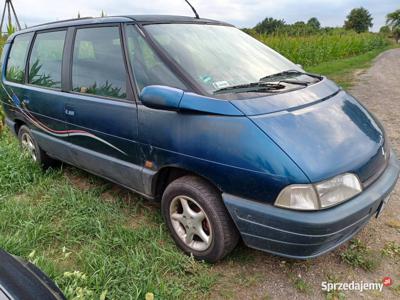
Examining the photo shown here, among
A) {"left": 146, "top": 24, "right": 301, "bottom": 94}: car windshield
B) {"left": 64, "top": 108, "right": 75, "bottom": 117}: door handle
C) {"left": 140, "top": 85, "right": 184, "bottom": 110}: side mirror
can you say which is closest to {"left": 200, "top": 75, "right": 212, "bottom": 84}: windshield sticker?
{"left": 146, "top": 24, "right": 301, "bottom": 94}: car windshield

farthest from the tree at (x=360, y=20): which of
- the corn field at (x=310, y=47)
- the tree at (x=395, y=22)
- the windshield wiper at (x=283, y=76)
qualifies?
the windshield wiper at (x=283, y=76)

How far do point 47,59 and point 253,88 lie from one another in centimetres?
234

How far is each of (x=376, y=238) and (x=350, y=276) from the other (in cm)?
55

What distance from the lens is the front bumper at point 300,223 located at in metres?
1.92

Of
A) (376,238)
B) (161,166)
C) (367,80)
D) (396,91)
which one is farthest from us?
(367,80)

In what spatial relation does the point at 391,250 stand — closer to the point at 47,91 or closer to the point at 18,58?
the point at 47,91

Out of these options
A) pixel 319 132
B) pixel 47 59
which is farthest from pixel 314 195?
pixel 47 59

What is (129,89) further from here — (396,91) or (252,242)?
(396,91)

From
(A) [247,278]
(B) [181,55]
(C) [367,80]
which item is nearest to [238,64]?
(B) [181,55]

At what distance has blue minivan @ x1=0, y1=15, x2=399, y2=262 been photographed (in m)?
1.98

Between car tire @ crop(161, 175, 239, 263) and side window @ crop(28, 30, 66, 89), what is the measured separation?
176 centimetres

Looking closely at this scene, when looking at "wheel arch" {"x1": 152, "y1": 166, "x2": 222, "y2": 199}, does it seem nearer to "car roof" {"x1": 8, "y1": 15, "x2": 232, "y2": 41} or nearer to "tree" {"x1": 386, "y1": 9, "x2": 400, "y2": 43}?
"car roof" {"x1": 8, "y1": 15, "x2": 232, "y2": 41}

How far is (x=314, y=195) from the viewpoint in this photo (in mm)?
1913

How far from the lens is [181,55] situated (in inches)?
100
